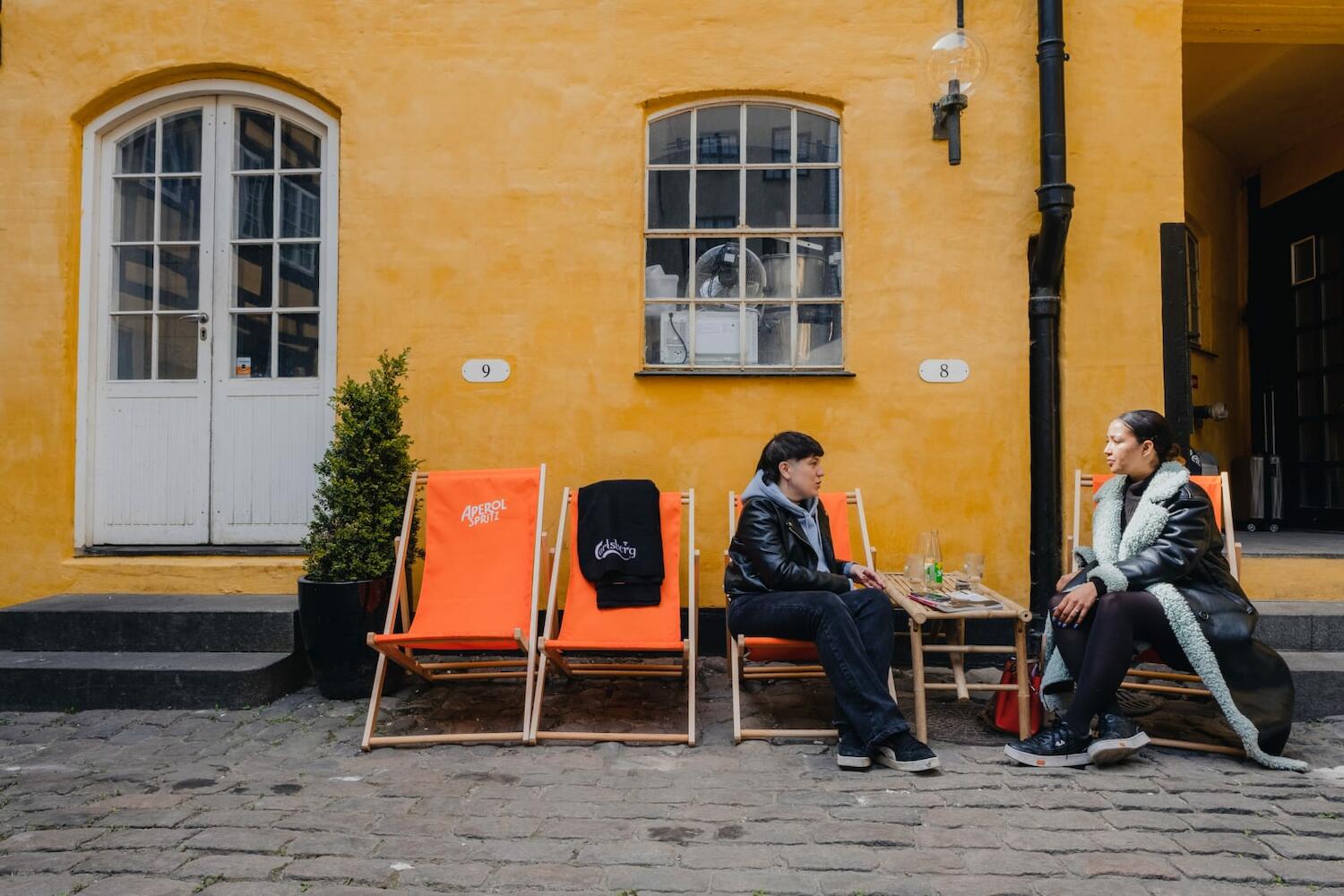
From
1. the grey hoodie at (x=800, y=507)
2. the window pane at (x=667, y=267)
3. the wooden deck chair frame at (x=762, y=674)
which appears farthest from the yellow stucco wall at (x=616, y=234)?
the grey hoodie at (x=800, y=507)

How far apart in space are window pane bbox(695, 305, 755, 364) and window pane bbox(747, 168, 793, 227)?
55 cm

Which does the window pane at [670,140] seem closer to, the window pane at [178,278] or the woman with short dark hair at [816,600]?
the woman with short dark hair at [816,600]

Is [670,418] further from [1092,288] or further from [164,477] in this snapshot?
[164,477]

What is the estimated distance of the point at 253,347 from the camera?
5.44 metres

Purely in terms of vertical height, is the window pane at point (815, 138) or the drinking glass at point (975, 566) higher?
the window pane at point (815, 138)

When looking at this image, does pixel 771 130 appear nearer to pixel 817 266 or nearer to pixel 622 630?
pixel 817 266

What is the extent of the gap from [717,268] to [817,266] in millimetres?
588

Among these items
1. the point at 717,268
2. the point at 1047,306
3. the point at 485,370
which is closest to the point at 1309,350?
the point at 1047,306

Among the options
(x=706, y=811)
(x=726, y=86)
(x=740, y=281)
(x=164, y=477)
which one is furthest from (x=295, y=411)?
(x=706, y=811)

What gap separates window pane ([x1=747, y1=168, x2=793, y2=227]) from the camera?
5238 millimetres

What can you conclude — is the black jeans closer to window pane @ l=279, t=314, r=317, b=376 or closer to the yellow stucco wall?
the yellow stucco wall

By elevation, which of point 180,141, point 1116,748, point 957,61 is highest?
point 957,61

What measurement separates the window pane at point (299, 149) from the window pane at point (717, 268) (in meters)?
2.40

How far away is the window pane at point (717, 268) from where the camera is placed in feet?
17.2
